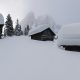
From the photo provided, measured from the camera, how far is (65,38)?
18.0 meters

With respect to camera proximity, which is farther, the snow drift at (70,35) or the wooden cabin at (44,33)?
the wooden cabin at (44,33)

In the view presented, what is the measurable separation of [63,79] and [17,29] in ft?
213

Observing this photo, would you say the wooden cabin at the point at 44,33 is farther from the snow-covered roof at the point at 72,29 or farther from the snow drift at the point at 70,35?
the snow drift at the point at 70,35

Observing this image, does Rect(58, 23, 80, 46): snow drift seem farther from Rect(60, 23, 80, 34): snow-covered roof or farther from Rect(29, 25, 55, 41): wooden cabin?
Rect(29, 25, 55, 41): wooden cabin

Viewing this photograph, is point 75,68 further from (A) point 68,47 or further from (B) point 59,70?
(A) point 68,47

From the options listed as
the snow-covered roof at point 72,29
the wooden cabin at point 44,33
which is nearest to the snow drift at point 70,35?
the snow-covered roof at point 72,29

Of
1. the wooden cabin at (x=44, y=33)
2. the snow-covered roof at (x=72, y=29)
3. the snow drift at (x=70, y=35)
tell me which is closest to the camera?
the snow drift at (x=70, y=35)

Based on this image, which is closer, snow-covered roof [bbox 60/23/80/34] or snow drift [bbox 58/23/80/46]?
snow drift [bbox 58/23/80/46]

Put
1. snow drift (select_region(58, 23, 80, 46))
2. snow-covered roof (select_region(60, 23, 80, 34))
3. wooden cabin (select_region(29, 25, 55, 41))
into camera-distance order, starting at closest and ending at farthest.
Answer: snow drift (select_region(58, 23, 80, 46)), snow-covered roof (select_region(60, 23, 80, 34)), wooden cabin (select_region(29, 25, 55, 41))

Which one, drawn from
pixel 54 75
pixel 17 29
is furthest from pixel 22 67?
pixel 17 29

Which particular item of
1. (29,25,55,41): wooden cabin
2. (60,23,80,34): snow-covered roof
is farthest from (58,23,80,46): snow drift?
(29,25,55,41): wooden cabin

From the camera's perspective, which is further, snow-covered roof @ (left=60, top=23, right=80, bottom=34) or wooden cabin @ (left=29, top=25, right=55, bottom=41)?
wooden cabin @ (left=29, top=25, right=55, bottom=41)

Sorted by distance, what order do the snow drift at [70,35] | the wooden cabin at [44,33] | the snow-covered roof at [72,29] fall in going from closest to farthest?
the snow drift at [70,35] < the snow-covered roof at [72,29] < the wooden cabin at [44,33]

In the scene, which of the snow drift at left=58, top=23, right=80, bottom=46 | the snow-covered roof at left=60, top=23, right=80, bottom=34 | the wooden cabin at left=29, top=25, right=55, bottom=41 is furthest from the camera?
the wooden cabin at left=29, top=25, right=55, bottom=41
